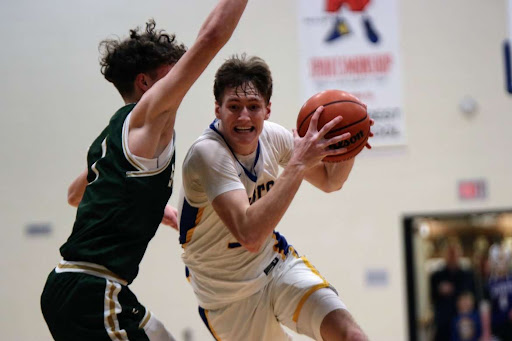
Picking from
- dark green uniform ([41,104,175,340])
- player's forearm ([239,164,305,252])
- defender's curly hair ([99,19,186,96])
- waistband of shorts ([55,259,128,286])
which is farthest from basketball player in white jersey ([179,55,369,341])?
waistband of shorts ([55,259,128,286])

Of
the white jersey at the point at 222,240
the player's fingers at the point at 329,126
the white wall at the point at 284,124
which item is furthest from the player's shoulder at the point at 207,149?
the white wall at the point at 284,124

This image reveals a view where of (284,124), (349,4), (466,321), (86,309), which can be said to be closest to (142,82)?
(86,309)

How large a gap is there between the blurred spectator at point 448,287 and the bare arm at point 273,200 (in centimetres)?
395

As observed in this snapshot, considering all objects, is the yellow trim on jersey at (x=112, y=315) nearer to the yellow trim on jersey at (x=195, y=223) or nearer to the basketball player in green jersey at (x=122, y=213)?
the basketball player in green jersey at (x=122, y=213)

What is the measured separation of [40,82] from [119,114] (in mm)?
4848

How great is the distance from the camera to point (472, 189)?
6781 mm

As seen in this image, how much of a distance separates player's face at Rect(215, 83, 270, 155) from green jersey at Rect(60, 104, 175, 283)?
1.75ft

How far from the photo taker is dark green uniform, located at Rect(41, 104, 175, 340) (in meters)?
2.67

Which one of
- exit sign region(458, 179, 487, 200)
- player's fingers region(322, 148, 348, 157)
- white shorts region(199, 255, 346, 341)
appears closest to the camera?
player's fingers region(322, 148, 348, 157)

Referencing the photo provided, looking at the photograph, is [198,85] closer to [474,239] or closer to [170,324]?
[170,324]

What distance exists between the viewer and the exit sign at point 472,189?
6770 millimetres

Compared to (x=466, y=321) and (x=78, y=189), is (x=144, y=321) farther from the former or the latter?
(x=466, y=321)

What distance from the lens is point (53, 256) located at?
286 inches

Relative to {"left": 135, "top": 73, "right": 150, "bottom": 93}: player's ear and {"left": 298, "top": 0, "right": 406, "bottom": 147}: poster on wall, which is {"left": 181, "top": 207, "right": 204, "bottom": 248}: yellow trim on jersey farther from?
{"left": 298, "top": 0, "right": 406, "bottom": 147}: poster on wall
